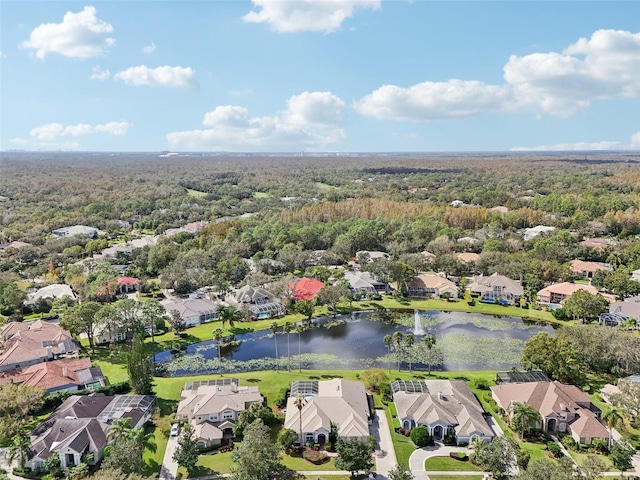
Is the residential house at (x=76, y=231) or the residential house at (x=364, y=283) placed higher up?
the residential house at (x=76, y=231)

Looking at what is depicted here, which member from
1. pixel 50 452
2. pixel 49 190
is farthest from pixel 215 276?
pixel 49 190

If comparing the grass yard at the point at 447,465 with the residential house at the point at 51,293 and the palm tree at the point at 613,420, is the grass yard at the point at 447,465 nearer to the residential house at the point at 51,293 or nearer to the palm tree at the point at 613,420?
the palm tree at the point at 613,420

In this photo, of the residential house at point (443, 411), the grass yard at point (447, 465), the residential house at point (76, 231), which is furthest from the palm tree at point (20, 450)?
the residential house at point (76, 231)

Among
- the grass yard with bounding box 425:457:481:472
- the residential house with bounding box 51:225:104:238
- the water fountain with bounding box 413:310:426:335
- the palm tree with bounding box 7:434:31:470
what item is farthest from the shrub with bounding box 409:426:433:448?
the residential house with bounding box 51:225:104:238

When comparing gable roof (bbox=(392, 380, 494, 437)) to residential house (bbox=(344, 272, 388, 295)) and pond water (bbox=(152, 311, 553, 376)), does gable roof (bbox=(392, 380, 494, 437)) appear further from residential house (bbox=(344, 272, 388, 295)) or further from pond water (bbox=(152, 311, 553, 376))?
residential house (bbox=(344, 272, 388, 295))

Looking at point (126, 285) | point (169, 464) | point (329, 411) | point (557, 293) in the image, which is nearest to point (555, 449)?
point (329, 411)

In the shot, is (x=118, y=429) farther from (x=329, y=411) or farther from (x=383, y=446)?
(x=383, y=446)

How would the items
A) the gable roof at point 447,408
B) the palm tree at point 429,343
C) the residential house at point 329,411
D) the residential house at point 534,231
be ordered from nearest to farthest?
1. the residential house at point 329,411
2. the gable roof at point 447,408
3. the palm tree at point 429,343
4. the residential house at point 534,231
